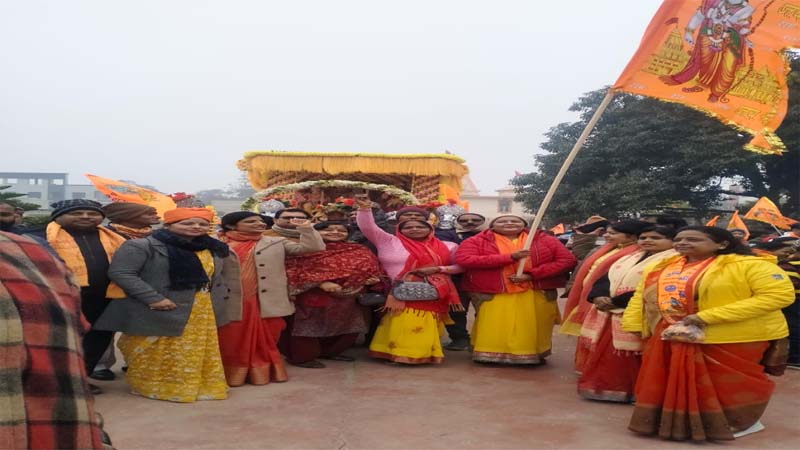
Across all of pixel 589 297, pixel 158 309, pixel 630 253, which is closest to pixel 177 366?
pixel 158 309

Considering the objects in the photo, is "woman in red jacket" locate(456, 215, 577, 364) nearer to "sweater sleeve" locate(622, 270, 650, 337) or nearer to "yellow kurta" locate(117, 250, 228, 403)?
"sweater sleeve" locate(622, 270, 650, 337)

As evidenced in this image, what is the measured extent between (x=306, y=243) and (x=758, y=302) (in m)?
3.36

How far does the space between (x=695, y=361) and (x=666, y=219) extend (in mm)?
1468

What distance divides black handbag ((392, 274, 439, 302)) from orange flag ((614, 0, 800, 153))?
2.39m

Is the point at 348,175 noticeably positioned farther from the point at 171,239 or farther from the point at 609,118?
the point at 609,118

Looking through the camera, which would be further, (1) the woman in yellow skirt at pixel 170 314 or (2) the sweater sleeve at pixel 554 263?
(2) the sweater sleeve at pixel 554 263

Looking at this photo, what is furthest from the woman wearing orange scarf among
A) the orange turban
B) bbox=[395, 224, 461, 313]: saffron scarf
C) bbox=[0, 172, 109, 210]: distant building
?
bbox=[0, 172, 109, 210]: distant building

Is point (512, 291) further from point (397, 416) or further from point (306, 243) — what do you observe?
point (397, 416)

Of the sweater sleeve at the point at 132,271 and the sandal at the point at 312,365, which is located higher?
the sweater sleeve at the point at 132,271

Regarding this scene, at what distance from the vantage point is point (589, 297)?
5.28 meters

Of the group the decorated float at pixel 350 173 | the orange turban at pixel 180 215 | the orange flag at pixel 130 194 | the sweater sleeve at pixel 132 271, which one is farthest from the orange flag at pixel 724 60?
the orange flag at pixel 130 194

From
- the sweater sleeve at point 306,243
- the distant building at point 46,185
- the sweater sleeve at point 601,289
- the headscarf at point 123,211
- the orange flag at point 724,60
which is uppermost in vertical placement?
the orange flag at point 724,60

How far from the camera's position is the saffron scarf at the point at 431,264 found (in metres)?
6.39

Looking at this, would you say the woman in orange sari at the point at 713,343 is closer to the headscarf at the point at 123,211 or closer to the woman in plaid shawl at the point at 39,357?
the woman in plaid shawl at the point at 39,357
